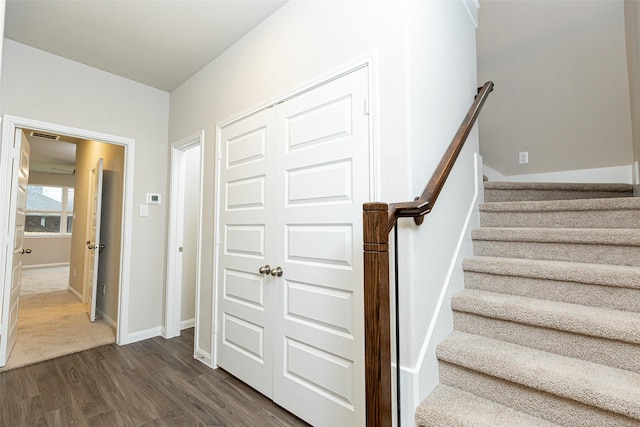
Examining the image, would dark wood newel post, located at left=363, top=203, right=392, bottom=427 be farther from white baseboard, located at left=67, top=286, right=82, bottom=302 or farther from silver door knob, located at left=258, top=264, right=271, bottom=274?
white baseboard, located at left=67, top=286, right=82, bottom=302

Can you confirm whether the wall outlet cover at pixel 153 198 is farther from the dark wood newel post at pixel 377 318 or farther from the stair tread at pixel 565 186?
the stair tread at pixel 565 186

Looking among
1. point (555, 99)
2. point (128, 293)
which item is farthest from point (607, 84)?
point (128, 293)

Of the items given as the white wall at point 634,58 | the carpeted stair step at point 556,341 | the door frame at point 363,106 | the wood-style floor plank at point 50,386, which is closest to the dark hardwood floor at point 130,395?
the wood-style floor plank at point 50,386

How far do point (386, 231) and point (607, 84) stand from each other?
10.9 ft

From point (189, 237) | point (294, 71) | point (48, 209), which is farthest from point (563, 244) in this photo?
point (48, 209)

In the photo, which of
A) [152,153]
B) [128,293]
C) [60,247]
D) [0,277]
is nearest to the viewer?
[0,277]

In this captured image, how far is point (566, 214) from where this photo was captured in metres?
1.98

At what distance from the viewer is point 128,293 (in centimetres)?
310

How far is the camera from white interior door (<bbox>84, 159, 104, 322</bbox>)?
11.8ft

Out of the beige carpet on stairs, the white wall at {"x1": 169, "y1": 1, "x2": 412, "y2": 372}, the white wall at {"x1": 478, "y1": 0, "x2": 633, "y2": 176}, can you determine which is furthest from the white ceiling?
the beige carpet on stairs

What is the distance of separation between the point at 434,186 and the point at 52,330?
4.26 m

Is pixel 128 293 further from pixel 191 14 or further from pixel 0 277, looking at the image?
pixel 191 14

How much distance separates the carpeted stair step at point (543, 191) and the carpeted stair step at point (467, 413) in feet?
5.52

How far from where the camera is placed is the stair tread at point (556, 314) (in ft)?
4.16
